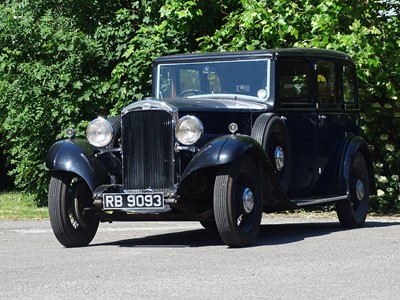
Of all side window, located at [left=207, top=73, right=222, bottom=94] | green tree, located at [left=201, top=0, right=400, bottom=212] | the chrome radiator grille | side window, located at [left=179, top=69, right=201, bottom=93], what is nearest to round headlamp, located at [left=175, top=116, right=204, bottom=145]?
the chrome radiator grille

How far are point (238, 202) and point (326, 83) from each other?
9.49ft

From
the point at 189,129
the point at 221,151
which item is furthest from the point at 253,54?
the point at 221,151

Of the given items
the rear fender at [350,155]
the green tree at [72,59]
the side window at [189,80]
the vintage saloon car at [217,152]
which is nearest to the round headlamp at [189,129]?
the vintage saloon car at [217,152]

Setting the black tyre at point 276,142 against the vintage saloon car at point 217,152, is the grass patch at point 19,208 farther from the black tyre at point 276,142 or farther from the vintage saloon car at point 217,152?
the black tyre at point 276,142

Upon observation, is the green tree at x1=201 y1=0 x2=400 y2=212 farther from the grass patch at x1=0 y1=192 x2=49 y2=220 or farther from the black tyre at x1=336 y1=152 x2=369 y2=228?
the grass patch at x1=0 y1=192 x2=49 y2=220

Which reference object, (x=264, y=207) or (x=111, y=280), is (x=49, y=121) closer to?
(x=264, y=207)

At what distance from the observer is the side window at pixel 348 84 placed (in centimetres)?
1313

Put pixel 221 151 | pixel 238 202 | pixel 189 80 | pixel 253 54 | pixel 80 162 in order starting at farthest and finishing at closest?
pixel 189 80, pixel 253 54, pixel 80 162, pixel 238 202, pixel 221 151

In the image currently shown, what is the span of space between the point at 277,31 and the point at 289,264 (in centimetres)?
775

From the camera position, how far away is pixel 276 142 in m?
11.2

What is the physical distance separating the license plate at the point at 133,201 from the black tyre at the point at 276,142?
4.15ft

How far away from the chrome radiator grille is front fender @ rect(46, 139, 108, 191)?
291 millimetres

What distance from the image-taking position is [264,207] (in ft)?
37.2

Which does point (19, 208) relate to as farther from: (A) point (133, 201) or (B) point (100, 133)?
(A) point (133, 201)
